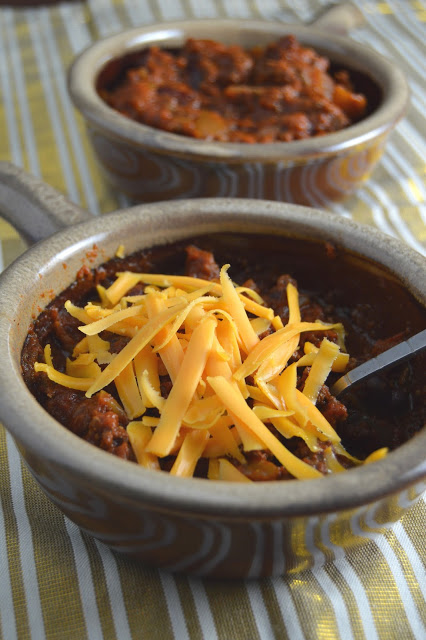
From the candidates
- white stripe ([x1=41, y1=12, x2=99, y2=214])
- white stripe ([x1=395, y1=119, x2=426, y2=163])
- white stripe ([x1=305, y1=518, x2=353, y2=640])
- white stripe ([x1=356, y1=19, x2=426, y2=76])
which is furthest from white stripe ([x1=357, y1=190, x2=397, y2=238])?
white stripe ([x1=305, y1=518, x2=353, y2=640])

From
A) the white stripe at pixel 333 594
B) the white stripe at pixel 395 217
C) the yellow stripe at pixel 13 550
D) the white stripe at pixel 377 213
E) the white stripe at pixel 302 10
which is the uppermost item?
the white stripe at pixel 302 10

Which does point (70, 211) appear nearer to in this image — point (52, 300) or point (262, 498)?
point (52, 300)

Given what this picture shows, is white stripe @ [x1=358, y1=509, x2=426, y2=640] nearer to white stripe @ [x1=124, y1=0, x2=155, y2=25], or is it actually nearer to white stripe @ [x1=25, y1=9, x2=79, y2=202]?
white stripe @ [x1=25, y1=9, x2=79, y2=202]

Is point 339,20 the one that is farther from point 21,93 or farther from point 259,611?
point 259,611

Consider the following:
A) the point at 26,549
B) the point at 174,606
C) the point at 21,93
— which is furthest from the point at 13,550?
the point at 21,93

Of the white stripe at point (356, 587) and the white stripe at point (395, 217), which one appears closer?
the white stripe at point (356, 587)

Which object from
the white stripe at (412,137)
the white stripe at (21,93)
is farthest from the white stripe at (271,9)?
the white stripe at (21,93)

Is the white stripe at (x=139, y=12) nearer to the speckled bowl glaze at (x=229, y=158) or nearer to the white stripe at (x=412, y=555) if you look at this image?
the speckled bowl glaze at (x=229, y=158)
